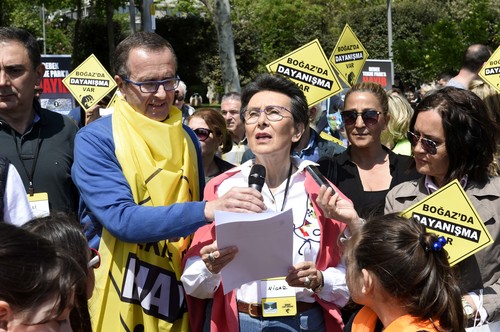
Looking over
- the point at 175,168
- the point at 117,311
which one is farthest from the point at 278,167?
the point at 117,311

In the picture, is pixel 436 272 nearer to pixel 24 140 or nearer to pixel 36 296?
pixel 36 296

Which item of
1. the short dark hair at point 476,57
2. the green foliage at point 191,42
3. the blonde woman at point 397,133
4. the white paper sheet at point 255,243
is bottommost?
the white paper sheet at point 255,243

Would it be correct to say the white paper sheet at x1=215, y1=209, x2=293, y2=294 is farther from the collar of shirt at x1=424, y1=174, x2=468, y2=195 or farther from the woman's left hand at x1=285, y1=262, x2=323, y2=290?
the collar of shirt at x1=424, y1=174, x2=468, y2=195

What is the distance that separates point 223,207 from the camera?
3531 millimetres

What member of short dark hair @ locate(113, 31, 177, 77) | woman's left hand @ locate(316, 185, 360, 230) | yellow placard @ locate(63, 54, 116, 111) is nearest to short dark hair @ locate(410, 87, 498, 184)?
woman's left hand @ locate(316, 185, 360, 230)

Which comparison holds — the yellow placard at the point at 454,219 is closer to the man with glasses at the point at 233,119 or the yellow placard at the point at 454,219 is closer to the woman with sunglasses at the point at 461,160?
the woman with sunglasses at the point at 461,160

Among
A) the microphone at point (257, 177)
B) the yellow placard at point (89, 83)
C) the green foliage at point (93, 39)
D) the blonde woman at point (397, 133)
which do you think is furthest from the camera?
the green foliage at point (93, 39)

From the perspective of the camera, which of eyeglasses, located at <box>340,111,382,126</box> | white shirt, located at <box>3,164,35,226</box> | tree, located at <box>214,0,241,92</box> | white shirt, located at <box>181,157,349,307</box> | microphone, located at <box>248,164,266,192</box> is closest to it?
white shirt, located at <box>3,164,35,226</box>

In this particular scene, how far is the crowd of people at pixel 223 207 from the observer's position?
3.34 metres

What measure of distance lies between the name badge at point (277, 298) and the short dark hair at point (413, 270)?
1.96 feet

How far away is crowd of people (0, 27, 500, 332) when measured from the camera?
3.34 meters

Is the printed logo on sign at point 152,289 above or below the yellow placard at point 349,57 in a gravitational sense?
below

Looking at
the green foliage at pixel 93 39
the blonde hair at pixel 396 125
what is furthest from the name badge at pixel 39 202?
the green foliage at pixel 93 39

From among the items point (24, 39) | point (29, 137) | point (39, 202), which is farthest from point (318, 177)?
point (24, 39)
